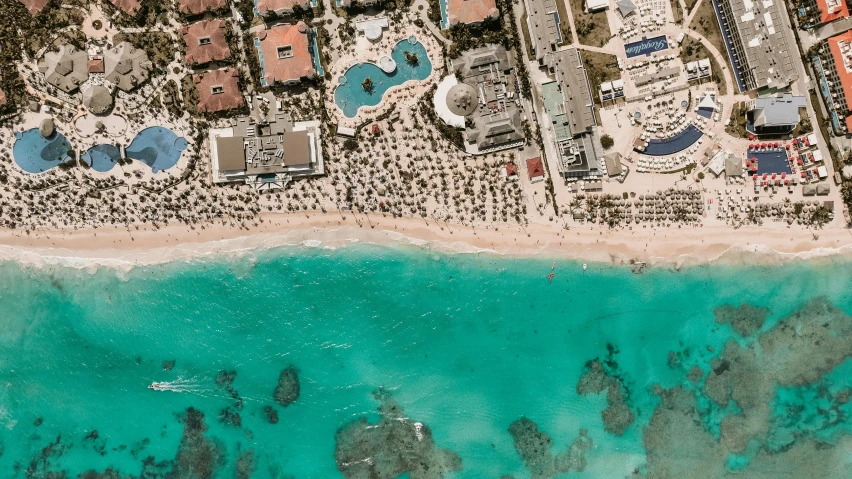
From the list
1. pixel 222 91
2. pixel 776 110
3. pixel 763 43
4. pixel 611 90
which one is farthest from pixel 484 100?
pixel 776 110

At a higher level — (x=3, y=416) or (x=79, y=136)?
(x=79, y=136)

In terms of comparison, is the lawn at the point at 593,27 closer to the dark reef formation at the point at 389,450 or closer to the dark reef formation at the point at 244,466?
the dark reef formation at the point at 389,450

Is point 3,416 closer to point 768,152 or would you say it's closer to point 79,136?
Result: point 79,136

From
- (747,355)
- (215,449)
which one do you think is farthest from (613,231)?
(215,449)

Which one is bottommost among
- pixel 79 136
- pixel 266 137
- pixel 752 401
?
pixel 752 401

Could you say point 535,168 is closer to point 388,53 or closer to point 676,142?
point 676,142

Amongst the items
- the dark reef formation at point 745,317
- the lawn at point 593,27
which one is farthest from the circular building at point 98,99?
the dark reef formation at point 745,317

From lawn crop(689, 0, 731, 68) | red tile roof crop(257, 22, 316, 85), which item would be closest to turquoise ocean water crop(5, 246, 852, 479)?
red tile roof crop(257, 22, 316, 85)
